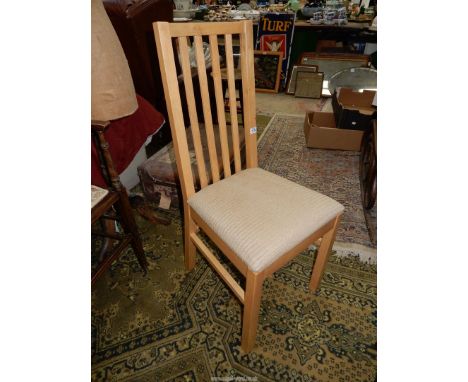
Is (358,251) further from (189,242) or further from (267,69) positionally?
(267,69)

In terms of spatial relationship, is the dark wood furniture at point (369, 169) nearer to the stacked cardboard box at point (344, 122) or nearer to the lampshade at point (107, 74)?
the stacked cardboard box at point (344, 122)

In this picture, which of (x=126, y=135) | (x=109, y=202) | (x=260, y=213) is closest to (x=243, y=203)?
(x=260, y=213)

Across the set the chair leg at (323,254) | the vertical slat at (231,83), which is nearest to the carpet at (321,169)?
the chair leg at (323,254)

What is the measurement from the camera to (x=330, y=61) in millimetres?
3682

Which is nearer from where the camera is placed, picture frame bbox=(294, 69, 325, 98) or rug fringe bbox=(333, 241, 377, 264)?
rug fringe bbox=(333, 241, 377, 264)

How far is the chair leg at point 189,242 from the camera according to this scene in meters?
1.16

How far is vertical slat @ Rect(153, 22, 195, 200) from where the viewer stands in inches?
32.5

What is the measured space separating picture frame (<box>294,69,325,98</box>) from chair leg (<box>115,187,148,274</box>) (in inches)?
125

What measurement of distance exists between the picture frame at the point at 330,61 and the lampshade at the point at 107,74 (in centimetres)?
334

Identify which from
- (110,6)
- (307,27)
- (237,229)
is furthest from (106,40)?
(307,27)

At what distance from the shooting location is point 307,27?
3.51 m

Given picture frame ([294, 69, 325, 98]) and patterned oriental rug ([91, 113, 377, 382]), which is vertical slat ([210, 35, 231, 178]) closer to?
patterned oriental rug ([91, 113, 377, 382])

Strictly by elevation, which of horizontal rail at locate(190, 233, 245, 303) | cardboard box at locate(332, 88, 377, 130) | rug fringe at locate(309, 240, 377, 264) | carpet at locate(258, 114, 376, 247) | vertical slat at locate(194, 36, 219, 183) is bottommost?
rug fringe at locate(309, 240, 377, 264)

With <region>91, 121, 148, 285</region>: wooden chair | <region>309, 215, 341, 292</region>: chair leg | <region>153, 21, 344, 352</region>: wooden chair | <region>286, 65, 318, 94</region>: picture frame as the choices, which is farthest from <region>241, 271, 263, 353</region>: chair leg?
<region>286, 65, 318, 94</region>: picture frame
